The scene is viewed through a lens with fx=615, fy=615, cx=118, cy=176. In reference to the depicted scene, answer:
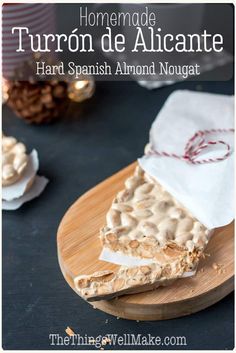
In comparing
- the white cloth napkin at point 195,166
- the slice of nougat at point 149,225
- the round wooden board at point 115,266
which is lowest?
the round wooden board at point 115,266

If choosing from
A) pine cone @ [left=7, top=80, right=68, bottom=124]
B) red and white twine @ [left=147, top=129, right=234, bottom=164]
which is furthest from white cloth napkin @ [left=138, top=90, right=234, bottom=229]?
pine cone @ [left=7, top=80, right=68, bottom=124]

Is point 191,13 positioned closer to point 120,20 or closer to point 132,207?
point 120,20

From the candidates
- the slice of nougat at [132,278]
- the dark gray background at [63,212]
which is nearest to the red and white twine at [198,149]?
the dark gray background at [63,212]

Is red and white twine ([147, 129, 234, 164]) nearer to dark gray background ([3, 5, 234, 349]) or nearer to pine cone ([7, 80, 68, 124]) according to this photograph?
dark gray background ([3, 5, 234, 349])

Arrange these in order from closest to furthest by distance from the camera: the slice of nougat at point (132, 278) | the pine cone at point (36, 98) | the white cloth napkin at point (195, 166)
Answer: the slice of nougat at point (132, 278) → the white cloth napkin at point (195, 166) → the pine cone at point (36, 98)

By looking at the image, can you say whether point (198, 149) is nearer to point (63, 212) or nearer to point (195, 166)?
point (195, 166)

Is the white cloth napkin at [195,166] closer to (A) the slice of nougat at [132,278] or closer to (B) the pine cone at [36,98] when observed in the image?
(A) the slice of nougat at [132,278]

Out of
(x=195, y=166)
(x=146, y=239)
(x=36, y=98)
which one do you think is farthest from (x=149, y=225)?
(x=36, y=98)
